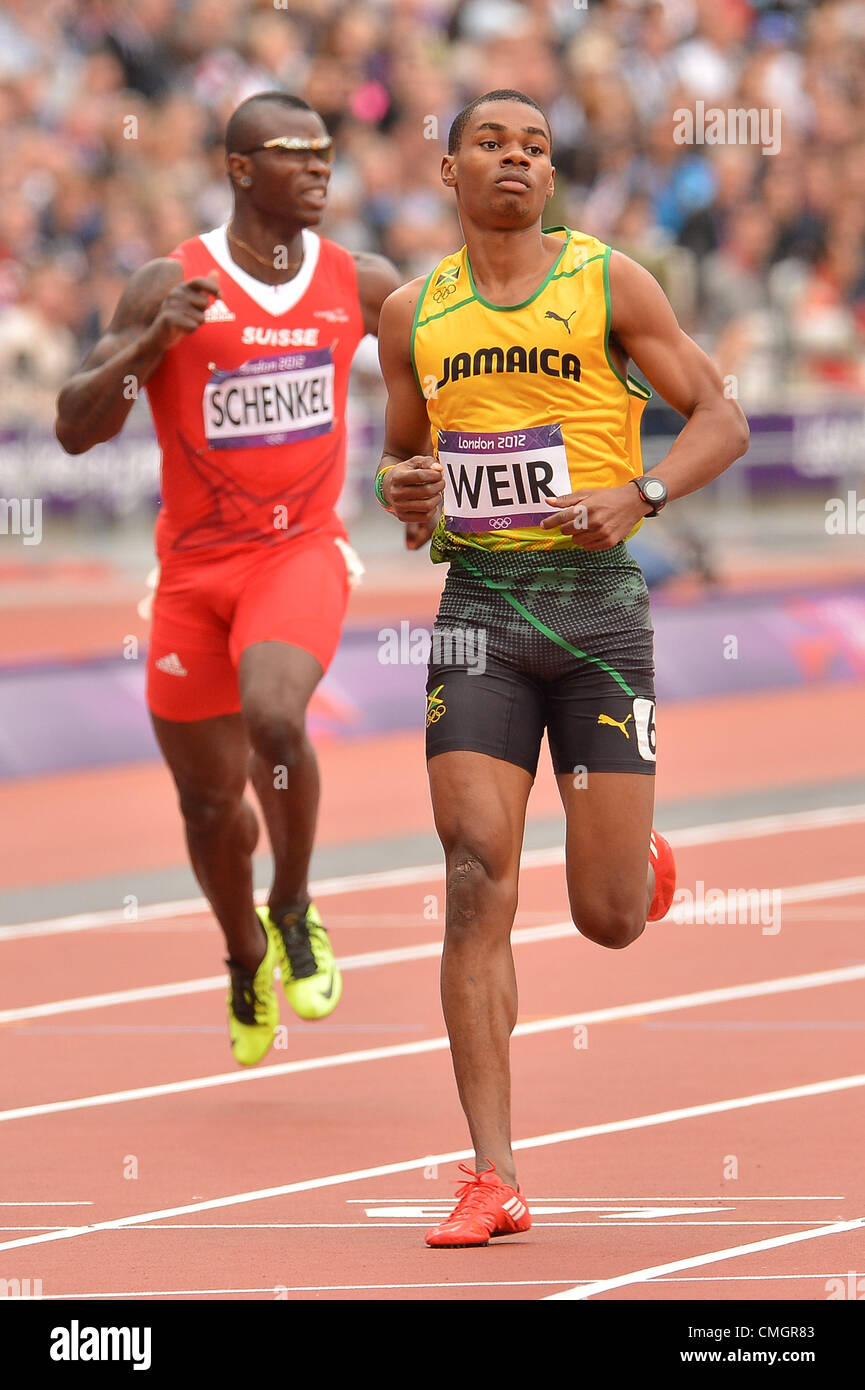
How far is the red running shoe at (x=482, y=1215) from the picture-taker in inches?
222

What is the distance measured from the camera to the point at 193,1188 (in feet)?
21.4

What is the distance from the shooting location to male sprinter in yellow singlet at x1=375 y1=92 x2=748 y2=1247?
5.90 metres

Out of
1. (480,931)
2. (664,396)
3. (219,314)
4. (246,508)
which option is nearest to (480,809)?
(480,931)

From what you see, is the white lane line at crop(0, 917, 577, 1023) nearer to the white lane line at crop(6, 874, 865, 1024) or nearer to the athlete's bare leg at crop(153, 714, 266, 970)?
the white lane line at crop(6, 874, 865, 1024)

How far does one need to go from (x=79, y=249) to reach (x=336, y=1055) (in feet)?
43.0

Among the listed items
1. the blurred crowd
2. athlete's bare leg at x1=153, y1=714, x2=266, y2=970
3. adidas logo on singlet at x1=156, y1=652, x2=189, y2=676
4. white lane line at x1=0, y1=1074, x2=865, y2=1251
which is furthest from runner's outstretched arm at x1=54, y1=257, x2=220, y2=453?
A: the blurred crowd

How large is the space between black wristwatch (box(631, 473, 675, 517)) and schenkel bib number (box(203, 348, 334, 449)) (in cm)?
225

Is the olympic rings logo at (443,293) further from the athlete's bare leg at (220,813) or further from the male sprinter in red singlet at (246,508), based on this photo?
the athlete's bare leg at (220,813)

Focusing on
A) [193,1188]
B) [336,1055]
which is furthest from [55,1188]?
[336,1055]

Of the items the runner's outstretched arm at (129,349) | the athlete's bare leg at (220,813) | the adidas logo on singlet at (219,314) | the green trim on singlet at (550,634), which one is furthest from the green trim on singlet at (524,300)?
the athlete's bare leg at (220,813)

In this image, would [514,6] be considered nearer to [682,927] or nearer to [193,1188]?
[682,927]

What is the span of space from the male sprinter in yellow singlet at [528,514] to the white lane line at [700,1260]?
1.98 feet

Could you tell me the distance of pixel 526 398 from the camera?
6.02 metres

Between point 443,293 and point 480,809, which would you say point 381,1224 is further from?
point 443,293
